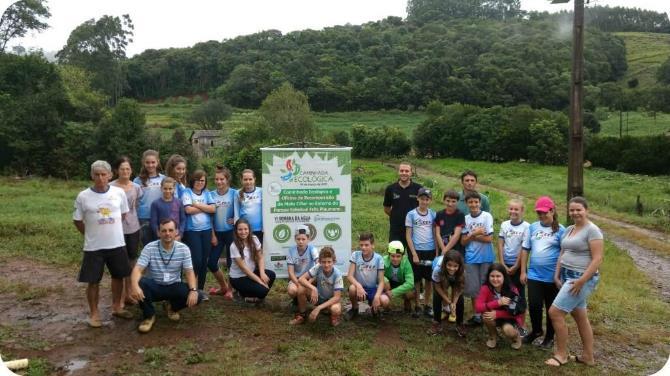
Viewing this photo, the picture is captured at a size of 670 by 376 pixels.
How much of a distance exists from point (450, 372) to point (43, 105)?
1203 inches

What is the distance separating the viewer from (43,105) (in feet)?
96.2

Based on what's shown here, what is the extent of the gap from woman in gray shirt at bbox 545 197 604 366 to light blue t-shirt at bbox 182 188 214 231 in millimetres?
3560

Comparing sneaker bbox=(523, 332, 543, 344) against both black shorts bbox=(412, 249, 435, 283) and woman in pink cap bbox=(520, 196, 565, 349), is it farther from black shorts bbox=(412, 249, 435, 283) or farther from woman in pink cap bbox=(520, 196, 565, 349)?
black shorts bbox=(412, 249, 435, 283)

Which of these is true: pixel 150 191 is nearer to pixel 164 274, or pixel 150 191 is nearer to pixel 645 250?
pixel 164 274

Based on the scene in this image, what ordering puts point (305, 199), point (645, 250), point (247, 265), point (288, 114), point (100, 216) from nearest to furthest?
point (100, 216), point (247, 265), point (305, 199), point (645, 250), point (288, 114)

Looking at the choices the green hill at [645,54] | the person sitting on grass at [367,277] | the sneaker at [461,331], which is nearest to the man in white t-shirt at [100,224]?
the person sitting on grass at [367,277]

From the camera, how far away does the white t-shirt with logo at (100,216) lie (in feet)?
16.1

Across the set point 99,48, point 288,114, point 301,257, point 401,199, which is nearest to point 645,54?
point 288,114

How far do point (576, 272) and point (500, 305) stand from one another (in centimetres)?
77

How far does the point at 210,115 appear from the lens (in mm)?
57375

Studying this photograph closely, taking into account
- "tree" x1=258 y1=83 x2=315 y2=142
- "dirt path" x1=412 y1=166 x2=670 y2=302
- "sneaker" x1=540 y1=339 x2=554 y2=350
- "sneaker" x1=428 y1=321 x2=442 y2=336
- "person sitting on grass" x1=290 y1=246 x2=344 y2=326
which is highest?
Answer: "tree" x1=258 y1=83 x2=315 y2=142

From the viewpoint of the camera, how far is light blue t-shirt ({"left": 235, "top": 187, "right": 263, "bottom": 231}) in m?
6.10

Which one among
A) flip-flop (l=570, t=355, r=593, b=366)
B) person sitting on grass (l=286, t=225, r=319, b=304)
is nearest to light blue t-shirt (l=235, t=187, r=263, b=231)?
person sitting on grass (l=286, t=225, r=319, b=304)

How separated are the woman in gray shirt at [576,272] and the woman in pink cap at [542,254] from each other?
158 mm
